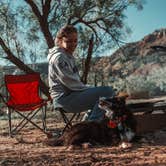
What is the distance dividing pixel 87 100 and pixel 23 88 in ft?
7.98

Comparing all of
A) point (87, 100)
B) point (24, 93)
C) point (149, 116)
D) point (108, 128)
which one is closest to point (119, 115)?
point (108, 128)

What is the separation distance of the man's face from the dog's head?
2.77 ft

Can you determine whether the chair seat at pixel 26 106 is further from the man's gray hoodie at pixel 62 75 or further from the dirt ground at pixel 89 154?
the man's gray hoodie at pixel 62 75

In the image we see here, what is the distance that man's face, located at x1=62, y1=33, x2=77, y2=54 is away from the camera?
5.90 metres

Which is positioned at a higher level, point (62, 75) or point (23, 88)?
point (62, 75)

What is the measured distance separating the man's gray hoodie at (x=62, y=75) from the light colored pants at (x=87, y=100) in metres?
0.08

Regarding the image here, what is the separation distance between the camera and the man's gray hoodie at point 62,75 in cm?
580

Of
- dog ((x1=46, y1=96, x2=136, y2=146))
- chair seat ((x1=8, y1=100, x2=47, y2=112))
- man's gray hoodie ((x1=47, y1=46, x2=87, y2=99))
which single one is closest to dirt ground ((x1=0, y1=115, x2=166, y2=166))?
dog ((x1=46, y1=96, x2=136, y2=146))

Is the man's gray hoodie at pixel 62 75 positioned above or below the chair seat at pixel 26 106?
above

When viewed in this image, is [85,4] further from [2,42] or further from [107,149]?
[107,149]

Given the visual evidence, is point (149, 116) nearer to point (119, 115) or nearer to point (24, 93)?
point (119, 115)

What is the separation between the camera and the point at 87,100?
5.74 meters

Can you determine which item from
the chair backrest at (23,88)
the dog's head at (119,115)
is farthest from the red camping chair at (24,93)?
the dog's head at (119,115)

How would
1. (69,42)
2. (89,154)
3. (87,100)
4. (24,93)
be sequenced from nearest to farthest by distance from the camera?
1. (89,154)
2. (87,100)
3. (69,42)
4. (24,93)
